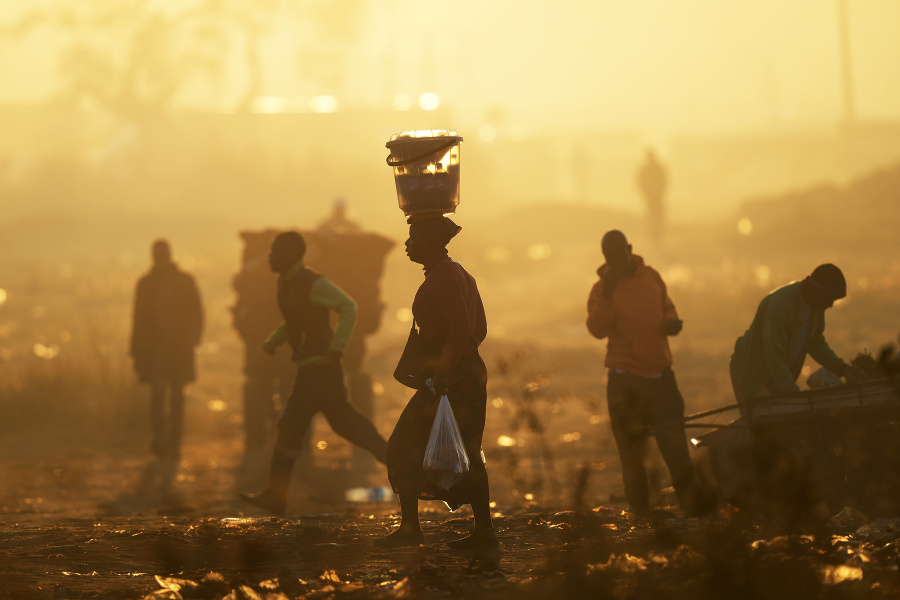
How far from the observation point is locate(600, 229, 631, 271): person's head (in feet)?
22.8

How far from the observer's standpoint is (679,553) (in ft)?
15.5

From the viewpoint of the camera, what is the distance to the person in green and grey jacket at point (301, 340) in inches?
286

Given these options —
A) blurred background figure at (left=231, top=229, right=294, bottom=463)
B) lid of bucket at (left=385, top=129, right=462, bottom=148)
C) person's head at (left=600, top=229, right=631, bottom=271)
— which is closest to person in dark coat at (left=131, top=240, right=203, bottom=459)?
blurred background figure at (left=231, top=229, right=294, bottom=463)

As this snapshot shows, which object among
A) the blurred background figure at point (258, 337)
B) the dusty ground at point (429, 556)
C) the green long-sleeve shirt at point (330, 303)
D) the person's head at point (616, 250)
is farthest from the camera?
the blurred background figure at point (258, 337)

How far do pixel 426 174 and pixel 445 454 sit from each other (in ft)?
4.45

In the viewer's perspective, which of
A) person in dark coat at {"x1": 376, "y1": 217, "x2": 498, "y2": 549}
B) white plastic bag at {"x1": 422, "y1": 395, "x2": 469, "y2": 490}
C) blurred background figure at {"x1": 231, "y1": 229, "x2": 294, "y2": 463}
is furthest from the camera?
blurred background figure at {"x1": 231, "y1": 229, "x2": 294, "y2": 463}

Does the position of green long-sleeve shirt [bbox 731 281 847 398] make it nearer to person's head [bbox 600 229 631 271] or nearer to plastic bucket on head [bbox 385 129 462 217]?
person's head [bbox 600 229 631 271]

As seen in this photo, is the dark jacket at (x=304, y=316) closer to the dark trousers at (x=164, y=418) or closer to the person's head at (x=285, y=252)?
the person's head at (x=285, y=252)

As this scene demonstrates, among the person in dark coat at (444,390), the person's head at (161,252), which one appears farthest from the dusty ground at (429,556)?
Result: the person's head at (161,252)

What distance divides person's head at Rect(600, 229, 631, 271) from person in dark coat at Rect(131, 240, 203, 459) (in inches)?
196

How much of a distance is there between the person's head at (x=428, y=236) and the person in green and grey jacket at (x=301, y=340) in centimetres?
154

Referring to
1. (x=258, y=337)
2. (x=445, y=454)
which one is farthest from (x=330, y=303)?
(x=258, y=337)

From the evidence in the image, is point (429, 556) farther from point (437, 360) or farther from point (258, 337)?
point (258, 337)

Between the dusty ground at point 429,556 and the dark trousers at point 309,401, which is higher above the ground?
the dark trousers at point 309,401
